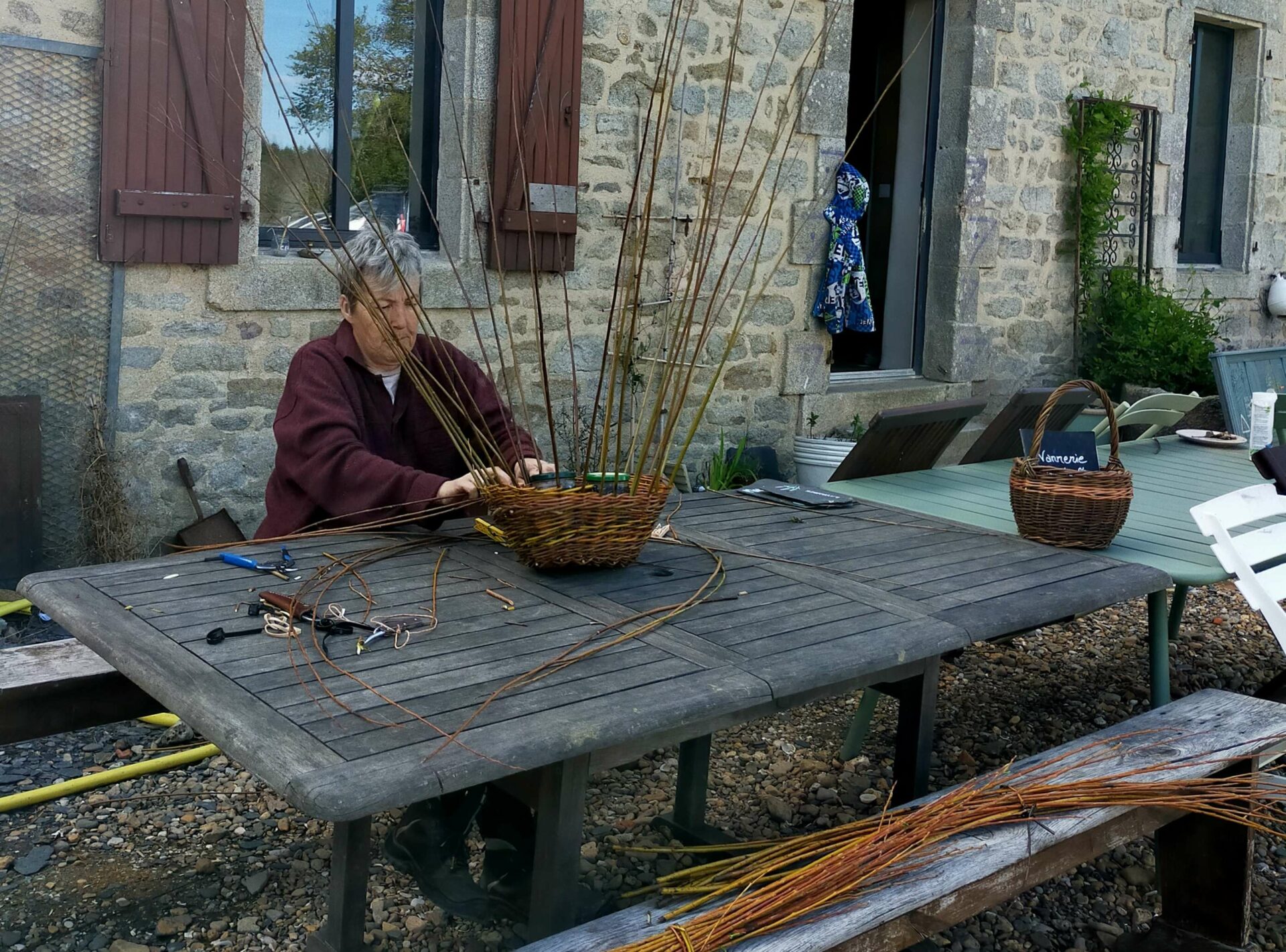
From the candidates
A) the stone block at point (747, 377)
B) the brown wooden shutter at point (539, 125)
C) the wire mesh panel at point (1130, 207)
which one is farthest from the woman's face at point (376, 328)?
the wire mesh panel at point (1130, 207)

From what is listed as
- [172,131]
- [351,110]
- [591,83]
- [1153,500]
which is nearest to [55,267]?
[172,131]

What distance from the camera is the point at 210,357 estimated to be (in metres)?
5.00

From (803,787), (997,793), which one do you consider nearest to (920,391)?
(803,787)

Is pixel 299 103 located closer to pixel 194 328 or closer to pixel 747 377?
pixel 194 328

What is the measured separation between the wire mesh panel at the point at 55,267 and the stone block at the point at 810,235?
3287 millimetres

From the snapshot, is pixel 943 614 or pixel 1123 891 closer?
pixel 943 614

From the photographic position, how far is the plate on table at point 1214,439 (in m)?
4.68

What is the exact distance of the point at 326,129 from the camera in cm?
554

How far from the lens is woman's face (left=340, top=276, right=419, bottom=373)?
322cm

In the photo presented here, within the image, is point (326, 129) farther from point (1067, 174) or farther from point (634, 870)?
point (1067, 174)

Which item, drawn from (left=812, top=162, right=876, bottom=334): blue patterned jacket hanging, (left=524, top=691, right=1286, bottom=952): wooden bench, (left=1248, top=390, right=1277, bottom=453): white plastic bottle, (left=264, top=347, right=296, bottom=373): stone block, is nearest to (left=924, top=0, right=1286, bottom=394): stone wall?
(left=812, top=162, right=876, bottom=334): blue patterned jacket hanging

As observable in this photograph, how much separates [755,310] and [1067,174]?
260 cm

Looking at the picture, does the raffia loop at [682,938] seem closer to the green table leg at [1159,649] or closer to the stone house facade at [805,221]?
the green table leg at [1159,649]

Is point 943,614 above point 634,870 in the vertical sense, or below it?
above
